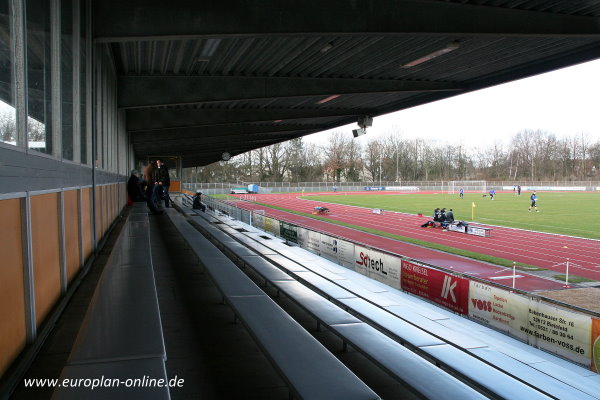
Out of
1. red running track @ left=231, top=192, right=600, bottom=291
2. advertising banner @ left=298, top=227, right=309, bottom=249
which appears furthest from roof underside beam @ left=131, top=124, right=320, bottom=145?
advertising banner @ left=298, top=227, right=309, bottom=249

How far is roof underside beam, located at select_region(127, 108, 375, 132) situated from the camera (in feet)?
62.5

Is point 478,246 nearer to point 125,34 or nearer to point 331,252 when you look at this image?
point 331,252

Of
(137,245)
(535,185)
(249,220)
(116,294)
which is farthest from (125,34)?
(535,185)

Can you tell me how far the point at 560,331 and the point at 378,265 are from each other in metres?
5.75

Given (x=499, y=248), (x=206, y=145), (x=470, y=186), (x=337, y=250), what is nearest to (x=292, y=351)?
(x=337, y=250)

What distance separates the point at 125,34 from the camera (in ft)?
23.3

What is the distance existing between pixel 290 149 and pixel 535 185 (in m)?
52.7

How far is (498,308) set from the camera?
8.59 m

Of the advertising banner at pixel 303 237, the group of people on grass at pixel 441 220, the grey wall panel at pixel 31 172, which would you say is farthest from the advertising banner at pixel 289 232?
the grey wall panel at pixel 31 172

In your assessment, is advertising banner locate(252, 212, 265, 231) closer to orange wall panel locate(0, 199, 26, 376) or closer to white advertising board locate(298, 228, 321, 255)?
white advertising board locate(298, 228, 321, 255)

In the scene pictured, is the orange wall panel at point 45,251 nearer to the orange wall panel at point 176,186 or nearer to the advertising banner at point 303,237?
the advertising banner at point 303,237

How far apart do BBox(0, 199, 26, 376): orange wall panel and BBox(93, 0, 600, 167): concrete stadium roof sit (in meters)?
4.58

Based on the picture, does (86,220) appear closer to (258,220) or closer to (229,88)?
(229,88)

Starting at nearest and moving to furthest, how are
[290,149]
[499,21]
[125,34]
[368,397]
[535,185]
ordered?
[368,397], [125,34], [499,21], [535,185], [290,149]
